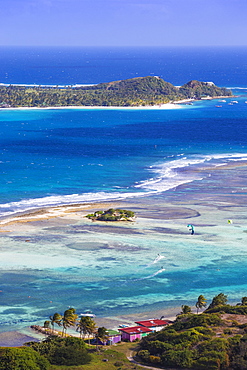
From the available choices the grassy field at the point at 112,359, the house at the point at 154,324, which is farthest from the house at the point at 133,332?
the grassy field at the point at 112,359

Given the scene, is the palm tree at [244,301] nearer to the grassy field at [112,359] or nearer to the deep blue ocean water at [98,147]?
the grassy field at [112,359]

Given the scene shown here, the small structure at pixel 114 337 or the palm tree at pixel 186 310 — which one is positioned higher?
the palm tree at pixel 186 310

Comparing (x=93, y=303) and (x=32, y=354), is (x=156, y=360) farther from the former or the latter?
(x=93, y=303)

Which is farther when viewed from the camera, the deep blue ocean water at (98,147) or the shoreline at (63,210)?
the deep blue ocean water at (98,147)

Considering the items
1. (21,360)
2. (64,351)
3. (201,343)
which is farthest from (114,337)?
(21,360)

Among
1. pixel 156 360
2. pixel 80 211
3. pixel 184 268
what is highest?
pixel 80 211

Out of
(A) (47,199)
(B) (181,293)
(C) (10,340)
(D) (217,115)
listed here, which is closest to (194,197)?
(A) (47,199)

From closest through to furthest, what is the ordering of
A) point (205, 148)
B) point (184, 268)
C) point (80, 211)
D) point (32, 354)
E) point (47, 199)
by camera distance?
1. point (32, 354)
2. point (184, 268)
3. point (80, 211)
4. point (47, 199)
5. point (205, 148)
